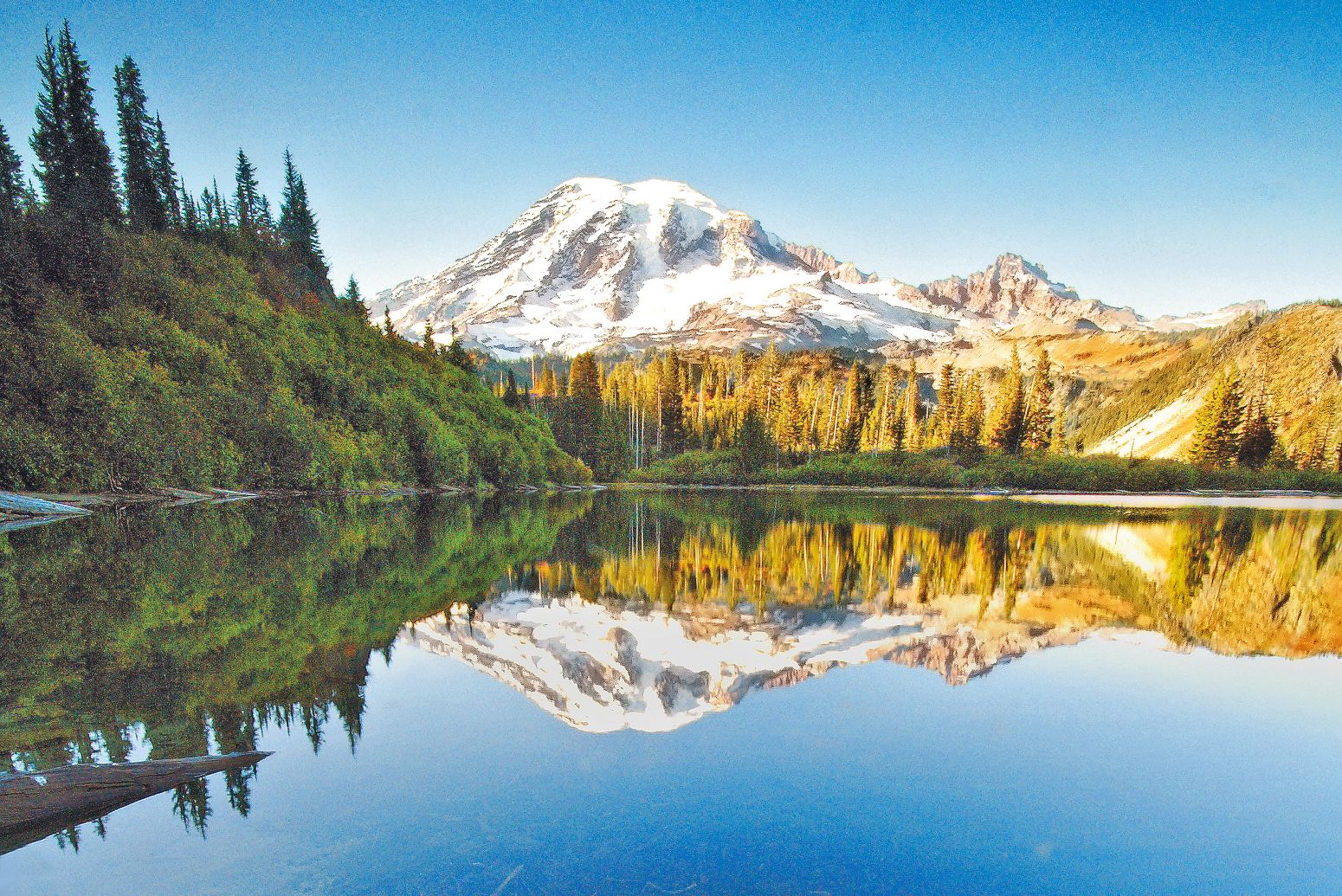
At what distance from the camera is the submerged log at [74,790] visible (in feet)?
16.5

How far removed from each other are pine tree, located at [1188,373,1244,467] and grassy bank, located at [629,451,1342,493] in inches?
97.9

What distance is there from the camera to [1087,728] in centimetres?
794

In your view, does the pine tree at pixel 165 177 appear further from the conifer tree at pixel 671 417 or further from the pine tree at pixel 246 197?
the conifer tree at pixel 671 417

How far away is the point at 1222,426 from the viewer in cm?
7481

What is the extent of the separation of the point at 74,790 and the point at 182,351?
43196mm

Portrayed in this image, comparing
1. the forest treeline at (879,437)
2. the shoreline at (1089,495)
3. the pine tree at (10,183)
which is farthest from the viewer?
the forest treeline at (879,437)

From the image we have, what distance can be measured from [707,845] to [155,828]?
426cm

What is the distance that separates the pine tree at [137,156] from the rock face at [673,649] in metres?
58.3

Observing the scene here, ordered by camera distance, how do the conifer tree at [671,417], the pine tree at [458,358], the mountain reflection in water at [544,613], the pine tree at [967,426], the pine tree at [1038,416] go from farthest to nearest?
the conifer tree at [671,417] < the pine tree at [1038,416] < the pine tree at [967,426] < the pine tree at [458,358] < the mountain reflection in water at [544,613]

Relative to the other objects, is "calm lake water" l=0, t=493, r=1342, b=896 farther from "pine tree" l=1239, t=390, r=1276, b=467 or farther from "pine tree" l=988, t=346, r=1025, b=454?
"pine tree" l=1239, t=390, r=1276, b=467

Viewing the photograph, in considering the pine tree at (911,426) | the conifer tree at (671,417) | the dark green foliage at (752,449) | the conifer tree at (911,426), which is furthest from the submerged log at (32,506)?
the conifer tree at (911,426)

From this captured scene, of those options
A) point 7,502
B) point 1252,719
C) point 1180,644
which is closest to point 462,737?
point 1252,719

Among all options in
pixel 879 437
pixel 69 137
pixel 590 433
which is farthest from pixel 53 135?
pixel 879 437

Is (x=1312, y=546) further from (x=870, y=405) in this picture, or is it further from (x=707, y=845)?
(x=870, y=405)
